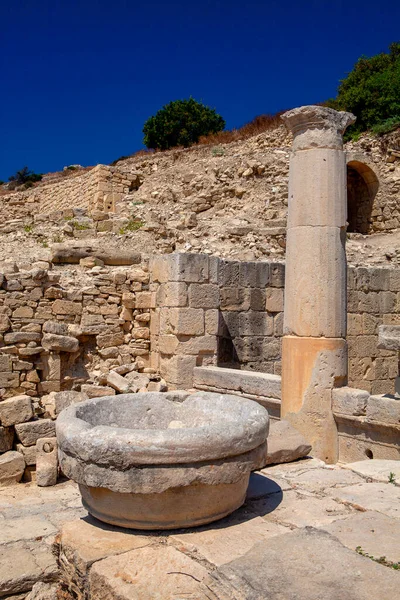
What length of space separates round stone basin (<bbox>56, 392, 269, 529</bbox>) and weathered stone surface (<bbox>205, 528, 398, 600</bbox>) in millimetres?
452

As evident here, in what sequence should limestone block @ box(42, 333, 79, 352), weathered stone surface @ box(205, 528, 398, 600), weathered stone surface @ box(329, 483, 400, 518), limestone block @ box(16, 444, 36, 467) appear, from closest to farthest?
weathered stone surface @ box(205, 528, 398, 600) → weathered stone surface @ box(329, 483, 400, 518) → limestone block @ box(16, 444, 36, 467) → limestone block @ box(42, 333, 79, 352)

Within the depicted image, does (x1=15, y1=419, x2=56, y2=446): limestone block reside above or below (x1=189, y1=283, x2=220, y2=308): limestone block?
below

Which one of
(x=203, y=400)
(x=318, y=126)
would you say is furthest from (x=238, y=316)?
(x=203, y=400)

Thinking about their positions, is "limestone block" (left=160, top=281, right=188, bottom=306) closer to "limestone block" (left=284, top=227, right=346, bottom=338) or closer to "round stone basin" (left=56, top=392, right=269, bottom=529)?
"limestone block" (left=284, top=227, right=346, bottom=338)

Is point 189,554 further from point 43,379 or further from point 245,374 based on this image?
point 43,379

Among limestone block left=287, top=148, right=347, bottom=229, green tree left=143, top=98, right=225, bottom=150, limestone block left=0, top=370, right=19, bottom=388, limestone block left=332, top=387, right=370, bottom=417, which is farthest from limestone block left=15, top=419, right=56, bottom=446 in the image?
green tree left=143, top=98, right=225, bottom=150

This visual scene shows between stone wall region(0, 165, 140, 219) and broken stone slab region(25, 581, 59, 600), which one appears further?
stone wall region(0, 165, 140, 219)

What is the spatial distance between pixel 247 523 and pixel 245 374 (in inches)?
166

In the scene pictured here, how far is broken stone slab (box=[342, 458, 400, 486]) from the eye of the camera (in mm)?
4707

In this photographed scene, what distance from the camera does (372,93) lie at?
21.3 m

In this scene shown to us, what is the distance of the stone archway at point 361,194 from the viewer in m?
19.0

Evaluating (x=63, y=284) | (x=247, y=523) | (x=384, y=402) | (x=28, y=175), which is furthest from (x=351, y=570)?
(x=28, y=175)

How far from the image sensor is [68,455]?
3562 mm

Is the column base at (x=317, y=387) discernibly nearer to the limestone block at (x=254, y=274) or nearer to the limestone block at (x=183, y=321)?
the limestone block at (x=183, y=321)
